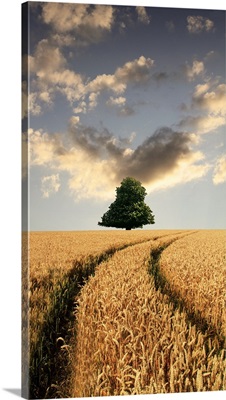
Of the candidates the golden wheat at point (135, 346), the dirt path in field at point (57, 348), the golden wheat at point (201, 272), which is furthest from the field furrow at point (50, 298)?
the golden wheat at point (201, 272)

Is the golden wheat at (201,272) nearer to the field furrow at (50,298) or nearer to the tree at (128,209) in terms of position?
the tree at (128,209)

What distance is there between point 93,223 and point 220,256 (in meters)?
1.95

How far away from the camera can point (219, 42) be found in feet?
24.9

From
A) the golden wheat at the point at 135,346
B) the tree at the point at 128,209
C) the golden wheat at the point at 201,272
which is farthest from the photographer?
the golden wheat at the point at 201,272

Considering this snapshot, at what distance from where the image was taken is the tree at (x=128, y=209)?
7.07 meters

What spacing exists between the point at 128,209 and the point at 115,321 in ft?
3.83

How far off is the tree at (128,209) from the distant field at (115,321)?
0.20 meters

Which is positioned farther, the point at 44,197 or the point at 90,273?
the point at 90,273

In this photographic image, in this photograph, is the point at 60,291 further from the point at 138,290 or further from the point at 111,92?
the point at 111,92

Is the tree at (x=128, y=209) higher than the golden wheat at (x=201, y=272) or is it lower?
higher

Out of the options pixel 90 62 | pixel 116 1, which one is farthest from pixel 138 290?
pixel 116 1

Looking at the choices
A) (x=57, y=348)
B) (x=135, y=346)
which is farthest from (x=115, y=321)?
(x=57, y=348)

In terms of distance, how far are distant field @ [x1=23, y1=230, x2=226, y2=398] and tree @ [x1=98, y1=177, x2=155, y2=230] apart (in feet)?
0.64

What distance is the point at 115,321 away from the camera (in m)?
6.86
